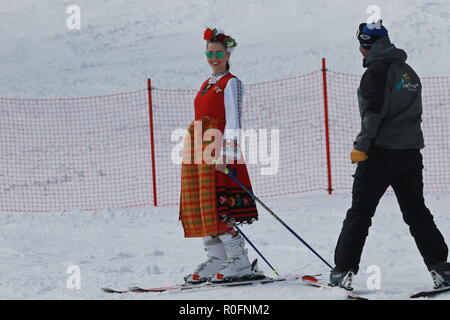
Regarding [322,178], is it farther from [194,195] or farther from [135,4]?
[135,4]

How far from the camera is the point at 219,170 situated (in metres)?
5.51

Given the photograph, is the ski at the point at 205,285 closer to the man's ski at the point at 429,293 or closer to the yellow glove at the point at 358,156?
the man's ski at the point at 429,293

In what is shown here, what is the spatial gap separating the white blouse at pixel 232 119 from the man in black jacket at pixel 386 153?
2.69 ft

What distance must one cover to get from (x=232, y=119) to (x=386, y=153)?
105cm

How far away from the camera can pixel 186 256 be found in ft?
24.6

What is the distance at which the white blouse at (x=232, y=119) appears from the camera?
215 inches

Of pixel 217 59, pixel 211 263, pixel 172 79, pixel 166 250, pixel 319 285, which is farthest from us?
pixel 172 79

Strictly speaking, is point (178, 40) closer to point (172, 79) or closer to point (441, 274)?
point (172, 79)

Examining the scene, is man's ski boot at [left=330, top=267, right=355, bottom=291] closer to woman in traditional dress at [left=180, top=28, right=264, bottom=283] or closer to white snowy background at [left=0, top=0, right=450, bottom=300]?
white snowy background at [left=0, top=0, right=450, bottom=300]

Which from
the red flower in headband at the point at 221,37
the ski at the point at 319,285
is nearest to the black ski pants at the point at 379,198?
the ski at the point at 319,285

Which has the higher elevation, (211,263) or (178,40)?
(178,40)

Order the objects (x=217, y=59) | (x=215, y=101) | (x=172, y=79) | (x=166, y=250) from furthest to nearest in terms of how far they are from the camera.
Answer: (x=172, y=79)
(x=166, y=250)
(x=217, y=59)
(x=215, y=101)

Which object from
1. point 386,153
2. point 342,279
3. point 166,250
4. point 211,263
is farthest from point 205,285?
point 166,250

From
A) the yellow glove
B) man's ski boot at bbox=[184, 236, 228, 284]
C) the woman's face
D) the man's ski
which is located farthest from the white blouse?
the man's ski
